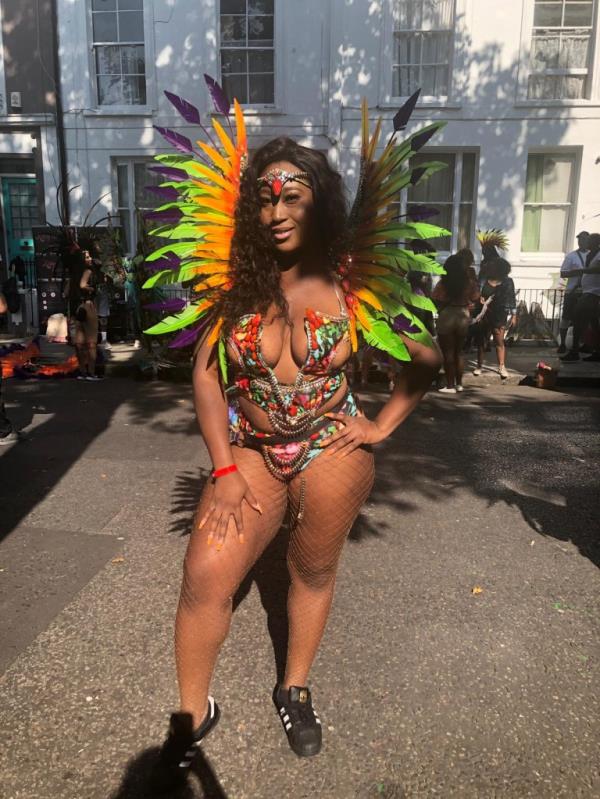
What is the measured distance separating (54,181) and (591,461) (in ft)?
43.3

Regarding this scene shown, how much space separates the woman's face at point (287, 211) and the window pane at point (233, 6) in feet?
46.9

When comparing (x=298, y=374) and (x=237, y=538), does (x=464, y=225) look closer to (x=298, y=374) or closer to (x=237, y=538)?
(x=298, y=374)

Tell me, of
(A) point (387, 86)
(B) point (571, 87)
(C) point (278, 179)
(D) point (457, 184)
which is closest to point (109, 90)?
(A) point (387, 86)

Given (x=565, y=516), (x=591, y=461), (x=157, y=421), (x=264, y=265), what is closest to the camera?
(x=264, y=265)

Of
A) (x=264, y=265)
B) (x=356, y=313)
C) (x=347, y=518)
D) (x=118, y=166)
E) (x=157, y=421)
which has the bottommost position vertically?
(x=157, y=421)

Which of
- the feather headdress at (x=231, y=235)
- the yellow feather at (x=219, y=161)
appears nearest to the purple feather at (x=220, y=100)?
the feather headdress at (x=231, y=235)

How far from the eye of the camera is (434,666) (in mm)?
2854

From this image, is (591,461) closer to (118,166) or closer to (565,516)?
(565,516)

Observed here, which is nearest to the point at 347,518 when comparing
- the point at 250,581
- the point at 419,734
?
the point at 419,734

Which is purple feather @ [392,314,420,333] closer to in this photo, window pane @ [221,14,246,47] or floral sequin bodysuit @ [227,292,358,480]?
floral sequin bodysuit @ [227,292,358,480]

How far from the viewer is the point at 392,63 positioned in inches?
552

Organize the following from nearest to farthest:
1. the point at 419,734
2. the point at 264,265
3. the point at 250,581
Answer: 1. the point at 264,265
2. the point at 419,734
3. the point at 250,581

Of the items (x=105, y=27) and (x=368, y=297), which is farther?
(x=105, y=27)

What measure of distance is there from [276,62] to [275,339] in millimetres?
14044
